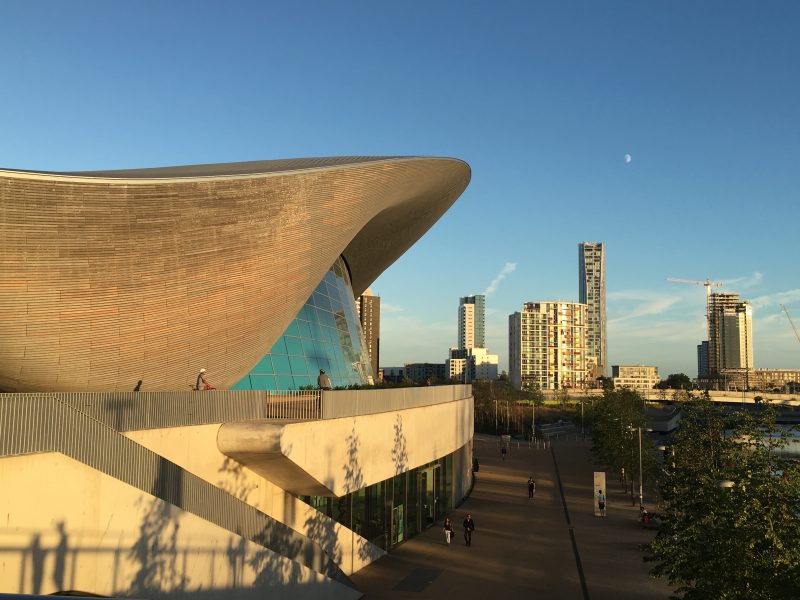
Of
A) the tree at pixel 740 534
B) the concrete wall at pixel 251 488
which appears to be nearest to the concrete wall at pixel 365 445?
the concrete wall at pixel 251 488

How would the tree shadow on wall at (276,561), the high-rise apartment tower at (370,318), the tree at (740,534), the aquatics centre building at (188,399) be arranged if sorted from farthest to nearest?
the high-rise apartment tower at (370,318)
the tree shadow on wall at (276,561)
the tree at (740,534)
the aquatics centre building at (188,399)

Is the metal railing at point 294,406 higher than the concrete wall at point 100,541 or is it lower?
higher

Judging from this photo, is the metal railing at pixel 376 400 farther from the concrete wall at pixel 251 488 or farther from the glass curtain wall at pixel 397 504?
the glass curtain wall at pixel 397 504

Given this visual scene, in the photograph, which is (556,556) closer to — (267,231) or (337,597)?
(337,597)

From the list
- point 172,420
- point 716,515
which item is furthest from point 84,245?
point 716,515

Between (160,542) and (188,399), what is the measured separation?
343 centimetres

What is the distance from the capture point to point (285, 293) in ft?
72.4

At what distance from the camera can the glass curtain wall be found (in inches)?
832

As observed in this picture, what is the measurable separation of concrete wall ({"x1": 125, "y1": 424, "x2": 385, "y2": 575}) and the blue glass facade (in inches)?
215

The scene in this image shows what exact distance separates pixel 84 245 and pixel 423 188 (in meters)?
17.6

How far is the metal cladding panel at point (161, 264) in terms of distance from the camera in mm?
14789

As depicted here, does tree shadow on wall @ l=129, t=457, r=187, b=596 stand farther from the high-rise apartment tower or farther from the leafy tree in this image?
the high-rise apartment tower

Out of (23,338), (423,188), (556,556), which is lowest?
(556,556)

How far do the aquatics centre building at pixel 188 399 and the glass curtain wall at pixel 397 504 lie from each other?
0.33 feet
